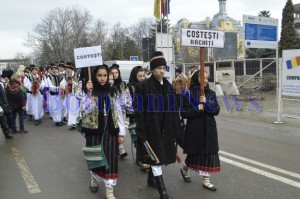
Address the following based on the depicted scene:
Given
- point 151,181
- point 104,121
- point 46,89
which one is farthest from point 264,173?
point 46,89

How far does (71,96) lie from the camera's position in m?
11.5

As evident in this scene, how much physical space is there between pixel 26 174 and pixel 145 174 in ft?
6.54

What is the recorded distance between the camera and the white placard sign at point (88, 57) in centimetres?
559

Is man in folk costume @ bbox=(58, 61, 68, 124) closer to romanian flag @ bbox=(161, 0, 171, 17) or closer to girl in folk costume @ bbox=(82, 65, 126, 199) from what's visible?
girl in folk costume @ bbox=(82, 65, 126, 199)

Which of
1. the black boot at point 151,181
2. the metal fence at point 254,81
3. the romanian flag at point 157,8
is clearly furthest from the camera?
the romanian flag at point 157,8

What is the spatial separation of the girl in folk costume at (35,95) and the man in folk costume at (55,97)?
42 centimetres

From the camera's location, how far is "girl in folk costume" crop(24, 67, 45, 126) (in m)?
12.5

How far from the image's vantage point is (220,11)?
10731 cm

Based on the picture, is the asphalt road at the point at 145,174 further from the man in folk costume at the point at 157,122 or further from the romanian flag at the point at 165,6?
the romanian flag at the point at 165,6

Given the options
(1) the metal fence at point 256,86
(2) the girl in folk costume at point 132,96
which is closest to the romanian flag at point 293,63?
(1) the metal fence at point 256,86

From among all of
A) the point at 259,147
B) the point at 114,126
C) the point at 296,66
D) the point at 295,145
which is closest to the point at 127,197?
the point at 114,126

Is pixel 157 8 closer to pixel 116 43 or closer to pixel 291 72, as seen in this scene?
pixel 291 72

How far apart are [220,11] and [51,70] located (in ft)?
331

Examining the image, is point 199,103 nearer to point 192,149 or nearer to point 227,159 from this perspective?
point 192,149
